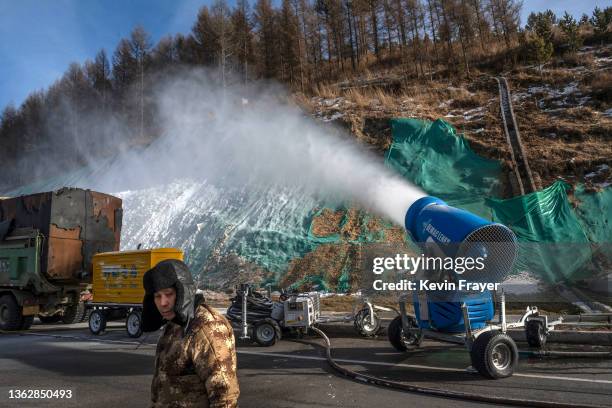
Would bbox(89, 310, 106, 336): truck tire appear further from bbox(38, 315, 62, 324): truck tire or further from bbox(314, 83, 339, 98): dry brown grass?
bbox(314, 83, 339, 98): dry brown grass

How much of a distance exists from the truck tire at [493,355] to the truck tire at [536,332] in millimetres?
1485

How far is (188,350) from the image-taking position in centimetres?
211

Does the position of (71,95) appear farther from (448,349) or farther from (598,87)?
(448,349)

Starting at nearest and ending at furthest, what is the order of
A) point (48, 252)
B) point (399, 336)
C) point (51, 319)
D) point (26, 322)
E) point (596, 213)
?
point (399, 336) < point (48, 252) < point (26, 322) < point (51, 319) < point (596, 213)

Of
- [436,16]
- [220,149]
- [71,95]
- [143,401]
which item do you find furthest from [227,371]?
[71,95]

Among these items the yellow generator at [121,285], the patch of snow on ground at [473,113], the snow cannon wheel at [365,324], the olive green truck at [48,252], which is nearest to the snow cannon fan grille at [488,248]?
the snow cannon wheel at [365,324]

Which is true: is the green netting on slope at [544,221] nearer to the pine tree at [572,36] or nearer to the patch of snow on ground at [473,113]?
the patch of snow on ground at [473,113]

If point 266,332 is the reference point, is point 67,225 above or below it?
above

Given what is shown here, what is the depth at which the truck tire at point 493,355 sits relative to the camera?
575cm

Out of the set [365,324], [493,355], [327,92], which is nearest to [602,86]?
[327,92]

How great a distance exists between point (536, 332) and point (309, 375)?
368 centimetres

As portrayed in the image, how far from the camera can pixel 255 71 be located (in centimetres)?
4062

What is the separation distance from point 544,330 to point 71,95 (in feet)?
188

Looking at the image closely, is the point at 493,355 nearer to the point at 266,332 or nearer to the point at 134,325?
the point at 266,332
